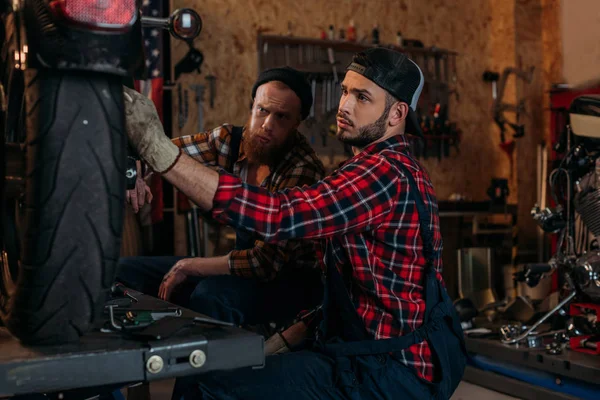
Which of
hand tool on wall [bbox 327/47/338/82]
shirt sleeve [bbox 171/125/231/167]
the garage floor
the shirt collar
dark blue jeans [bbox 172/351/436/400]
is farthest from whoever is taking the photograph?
hand tool on wall [bbox 327/47/338/82]

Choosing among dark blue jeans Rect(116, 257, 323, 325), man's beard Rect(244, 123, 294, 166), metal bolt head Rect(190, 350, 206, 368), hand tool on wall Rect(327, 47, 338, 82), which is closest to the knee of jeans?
dark blue jeans Rect(116, 257, 323, 325)

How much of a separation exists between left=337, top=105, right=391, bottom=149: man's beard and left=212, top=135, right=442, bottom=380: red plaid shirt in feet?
0.24

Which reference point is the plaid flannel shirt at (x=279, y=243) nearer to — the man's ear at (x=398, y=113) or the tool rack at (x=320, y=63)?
the man's ear at (x=398, y=113)

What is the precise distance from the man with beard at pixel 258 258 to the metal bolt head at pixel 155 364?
0.91 metres

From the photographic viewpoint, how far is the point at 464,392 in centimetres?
349

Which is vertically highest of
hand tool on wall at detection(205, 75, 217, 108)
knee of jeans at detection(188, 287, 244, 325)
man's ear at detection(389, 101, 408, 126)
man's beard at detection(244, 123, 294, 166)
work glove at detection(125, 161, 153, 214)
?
hand tool on wall at detection(205, 75, 217, 108)

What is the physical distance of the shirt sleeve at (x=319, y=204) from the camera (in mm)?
1388

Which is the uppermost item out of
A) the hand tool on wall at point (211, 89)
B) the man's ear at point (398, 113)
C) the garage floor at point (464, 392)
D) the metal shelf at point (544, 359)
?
the hand tool on wall at point (211, 89)

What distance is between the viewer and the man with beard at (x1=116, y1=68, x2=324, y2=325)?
Answer: 2.09 metres

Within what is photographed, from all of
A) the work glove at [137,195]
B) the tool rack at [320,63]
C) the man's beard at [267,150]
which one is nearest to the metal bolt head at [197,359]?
the work glove at [137,195]

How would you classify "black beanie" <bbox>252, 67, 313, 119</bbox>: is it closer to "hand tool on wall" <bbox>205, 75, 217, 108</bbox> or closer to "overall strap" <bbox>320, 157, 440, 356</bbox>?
"overall strap" <bbox>320, 157, 440, 356</bbox>

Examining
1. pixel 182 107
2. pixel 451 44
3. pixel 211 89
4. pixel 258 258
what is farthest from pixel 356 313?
pixel 451 44

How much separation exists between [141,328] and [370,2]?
543cm

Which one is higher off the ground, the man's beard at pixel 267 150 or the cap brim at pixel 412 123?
the cap brim at pixel 412 123
